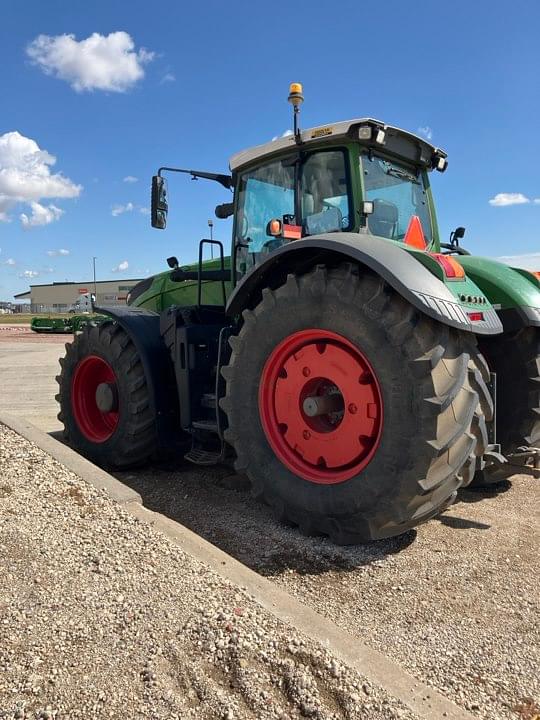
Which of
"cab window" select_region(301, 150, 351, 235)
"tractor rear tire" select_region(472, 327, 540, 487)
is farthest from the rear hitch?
"cab window" select_region(301, 150, 351, 235)

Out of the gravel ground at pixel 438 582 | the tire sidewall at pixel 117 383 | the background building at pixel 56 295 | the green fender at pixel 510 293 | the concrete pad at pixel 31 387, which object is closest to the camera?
the gravel ground at pixel 438 582

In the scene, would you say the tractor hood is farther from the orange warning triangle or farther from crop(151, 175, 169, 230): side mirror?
the orange warning triangle

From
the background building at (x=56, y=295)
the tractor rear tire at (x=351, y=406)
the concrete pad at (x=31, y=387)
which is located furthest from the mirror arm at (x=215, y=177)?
the background building at (x=56, y=295)

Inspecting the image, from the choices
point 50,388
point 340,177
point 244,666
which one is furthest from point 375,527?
point 50,388

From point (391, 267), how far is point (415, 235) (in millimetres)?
1608

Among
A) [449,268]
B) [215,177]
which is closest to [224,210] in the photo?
[215,177]

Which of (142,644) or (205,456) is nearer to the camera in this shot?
(142,644)

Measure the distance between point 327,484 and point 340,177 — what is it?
2067mm

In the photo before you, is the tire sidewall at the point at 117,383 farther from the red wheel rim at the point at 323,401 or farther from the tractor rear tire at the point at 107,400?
the red wheel rim at the point at 323,401

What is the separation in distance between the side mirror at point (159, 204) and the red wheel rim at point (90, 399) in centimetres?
144

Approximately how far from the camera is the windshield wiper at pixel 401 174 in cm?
421

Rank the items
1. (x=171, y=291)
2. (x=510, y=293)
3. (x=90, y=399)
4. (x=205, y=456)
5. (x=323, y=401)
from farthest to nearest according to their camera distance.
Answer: (x=171, y=291) → (x=90, y=399) → (x=205, y=456) → (x=510, y=293) → (x=323, y=401)

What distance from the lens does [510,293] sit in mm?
3590

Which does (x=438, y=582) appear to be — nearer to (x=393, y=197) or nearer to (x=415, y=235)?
(x=415, y=235)
